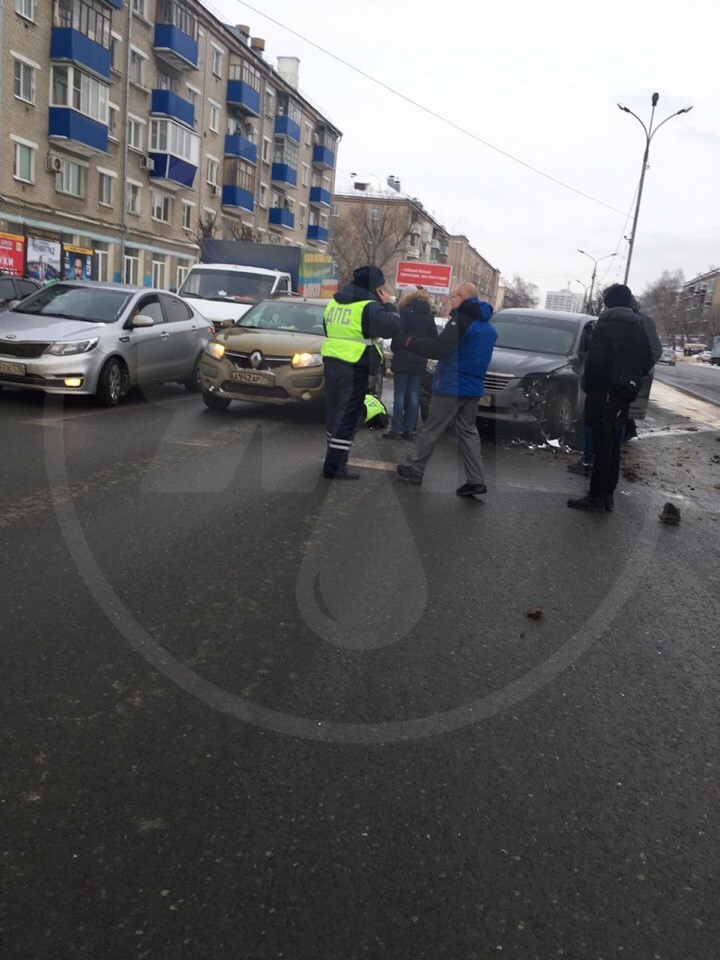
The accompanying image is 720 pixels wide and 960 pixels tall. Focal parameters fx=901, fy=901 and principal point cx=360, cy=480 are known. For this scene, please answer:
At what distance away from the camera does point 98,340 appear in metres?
11.3

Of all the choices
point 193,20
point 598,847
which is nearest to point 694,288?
point 193,20

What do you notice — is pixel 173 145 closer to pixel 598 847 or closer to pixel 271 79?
pixel 271 79

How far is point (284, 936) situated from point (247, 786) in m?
0.69

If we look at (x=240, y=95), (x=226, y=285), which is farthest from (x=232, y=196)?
(x=226, y=285)

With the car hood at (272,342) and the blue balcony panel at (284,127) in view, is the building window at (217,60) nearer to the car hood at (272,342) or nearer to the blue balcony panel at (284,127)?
the blue balcony panel at (284,127)

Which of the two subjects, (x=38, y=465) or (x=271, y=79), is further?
(x=271, y=79)

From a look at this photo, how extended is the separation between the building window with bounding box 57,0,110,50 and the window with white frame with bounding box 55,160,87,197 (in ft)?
15.5

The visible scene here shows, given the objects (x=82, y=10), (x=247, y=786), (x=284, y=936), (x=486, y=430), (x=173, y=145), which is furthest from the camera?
(x=173, y=145)

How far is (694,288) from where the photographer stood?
162625mm

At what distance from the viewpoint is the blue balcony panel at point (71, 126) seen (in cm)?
3300

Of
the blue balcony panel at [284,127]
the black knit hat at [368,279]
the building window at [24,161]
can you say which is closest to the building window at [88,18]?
the building window at [24,161]

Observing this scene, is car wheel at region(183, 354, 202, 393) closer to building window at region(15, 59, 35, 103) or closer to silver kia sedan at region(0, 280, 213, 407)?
silver kia sedan at region(0, 280, 213, 407)

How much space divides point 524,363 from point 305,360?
2865 mm

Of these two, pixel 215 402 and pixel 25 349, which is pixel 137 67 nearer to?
pixel 215 402
